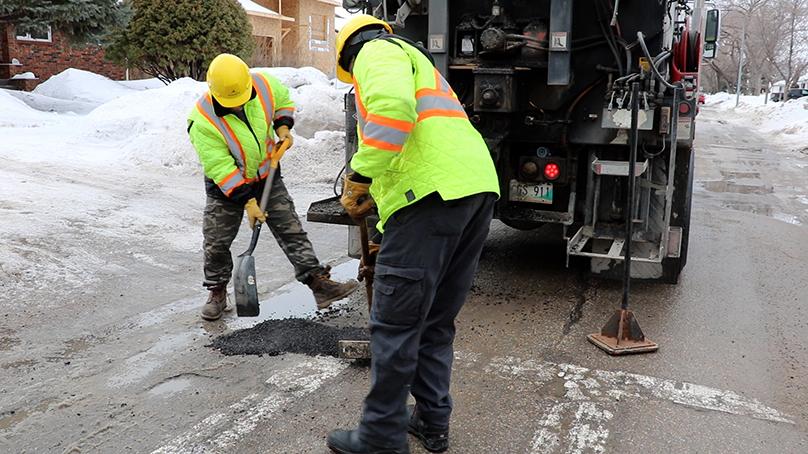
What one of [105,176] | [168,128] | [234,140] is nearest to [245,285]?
[234,140]

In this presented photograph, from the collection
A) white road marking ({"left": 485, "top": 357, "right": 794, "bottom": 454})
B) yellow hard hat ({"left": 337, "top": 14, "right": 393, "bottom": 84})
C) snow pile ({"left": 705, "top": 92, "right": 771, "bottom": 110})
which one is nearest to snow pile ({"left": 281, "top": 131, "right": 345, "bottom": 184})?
white road marking ({"left": 485, "top": 357, "right": 794, "bottom": 454})

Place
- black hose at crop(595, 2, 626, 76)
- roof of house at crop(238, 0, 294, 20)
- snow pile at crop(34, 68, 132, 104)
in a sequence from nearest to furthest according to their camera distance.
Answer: black hose at crop(595, 2, 626, 76) < snow pile at crop(34, 68, 132, 104) < roof of house at crop(238, 0, 294, 20)

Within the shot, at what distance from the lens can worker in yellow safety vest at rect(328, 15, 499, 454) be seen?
290 cm

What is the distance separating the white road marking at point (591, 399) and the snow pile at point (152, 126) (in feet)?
24.1

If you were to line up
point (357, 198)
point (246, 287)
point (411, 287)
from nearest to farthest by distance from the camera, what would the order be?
point (411, 287), point (357, 198), point (246, 287)

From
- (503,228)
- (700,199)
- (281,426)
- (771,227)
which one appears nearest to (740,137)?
(700,199)

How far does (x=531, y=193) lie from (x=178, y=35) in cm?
1296

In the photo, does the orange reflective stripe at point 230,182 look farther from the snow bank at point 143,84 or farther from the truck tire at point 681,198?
the snow bank at point 143,84

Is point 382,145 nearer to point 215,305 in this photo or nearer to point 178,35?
point 215,305

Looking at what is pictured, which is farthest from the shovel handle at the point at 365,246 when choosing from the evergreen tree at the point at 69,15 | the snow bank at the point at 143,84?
the snow bank at the point at 143,84

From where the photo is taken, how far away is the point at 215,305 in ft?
16.6

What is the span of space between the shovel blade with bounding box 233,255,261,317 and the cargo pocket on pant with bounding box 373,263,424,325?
1.87 m

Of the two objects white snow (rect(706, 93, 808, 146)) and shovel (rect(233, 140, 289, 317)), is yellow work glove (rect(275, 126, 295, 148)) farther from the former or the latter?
white snow (rect(706, 93, 808, 146))

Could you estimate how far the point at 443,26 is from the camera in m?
5.37
